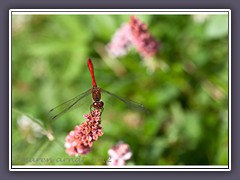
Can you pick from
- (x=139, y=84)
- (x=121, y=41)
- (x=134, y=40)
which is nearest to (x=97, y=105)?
(x=134, y=40)

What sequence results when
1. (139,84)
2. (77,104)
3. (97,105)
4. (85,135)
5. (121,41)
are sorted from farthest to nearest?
1. (139,84)
2. (77,104)
3. (121,41)
4. (97,105)
5. (85,135)

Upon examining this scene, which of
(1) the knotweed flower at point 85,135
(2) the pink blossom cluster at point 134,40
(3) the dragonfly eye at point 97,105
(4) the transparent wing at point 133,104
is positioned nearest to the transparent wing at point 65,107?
(4) the transparent wing at point 133,104

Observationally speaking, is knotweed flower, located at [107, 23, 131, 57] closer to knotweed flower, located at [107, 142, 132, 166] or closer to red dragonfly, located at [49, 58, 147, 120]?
red dragonfly, located at [49, 58, 147, 120]

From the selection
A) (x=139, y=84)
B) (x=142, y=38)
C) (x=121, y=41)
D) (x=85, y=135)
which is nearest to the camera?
(x=85, y=135)

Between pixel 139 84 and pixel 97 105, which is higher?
pixel 139 84

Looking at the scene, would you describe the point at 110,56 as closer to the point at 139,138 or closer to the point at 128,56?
the point at 128,56

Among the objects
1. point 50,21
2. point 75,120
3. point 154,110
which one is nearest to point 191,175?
point 154,110

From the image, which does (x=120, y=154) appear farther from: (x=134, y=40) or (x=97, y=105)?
(x=134, y=40)

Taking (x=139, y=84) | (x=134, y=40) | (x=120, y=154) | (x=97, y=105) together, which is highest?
(x=134, y=40)
